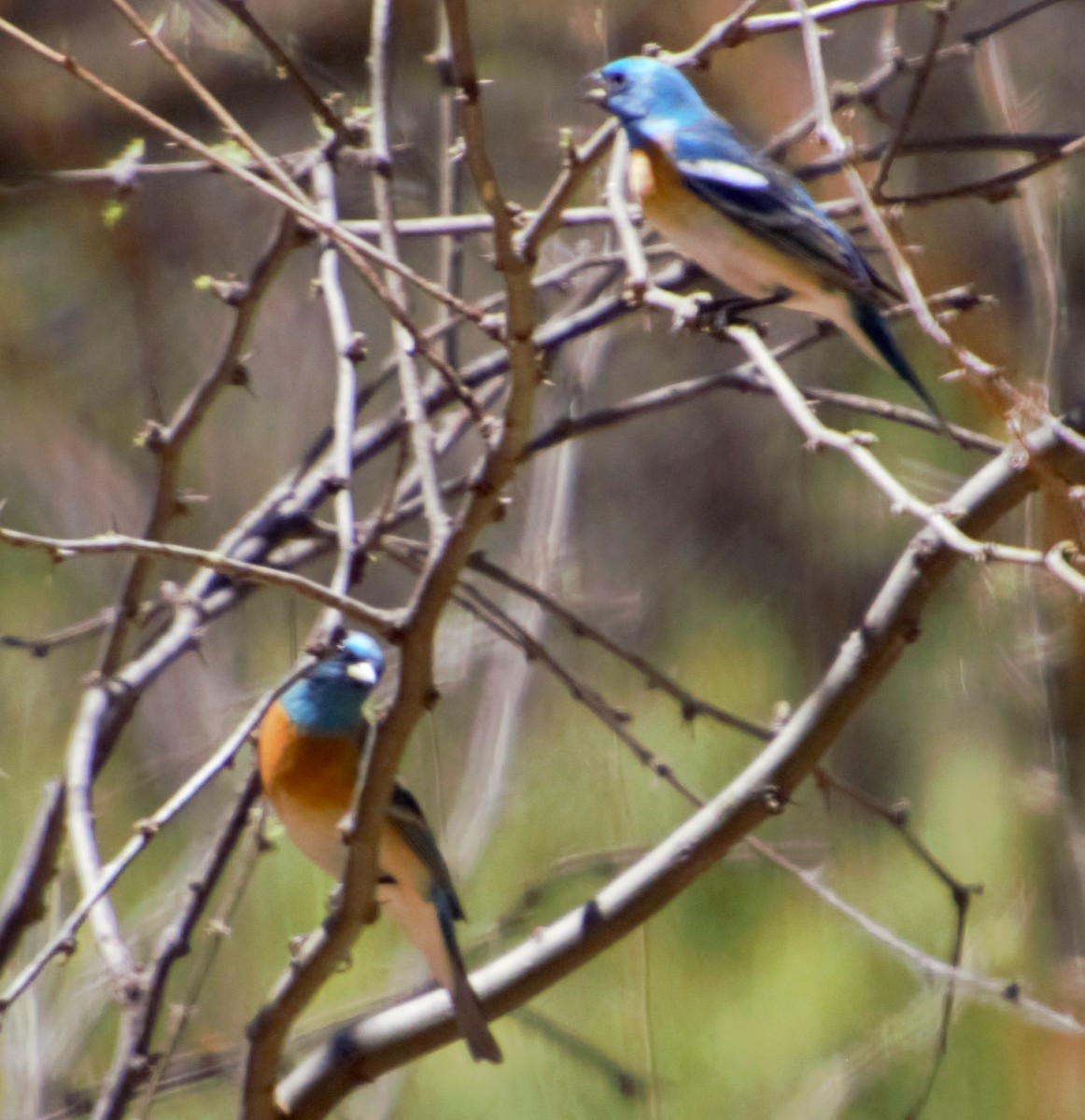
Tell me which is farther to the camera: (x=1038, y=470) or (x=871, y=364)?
(x=871, y=364)

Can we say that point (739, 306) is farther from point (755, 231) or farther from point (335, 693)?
point (335, 693)

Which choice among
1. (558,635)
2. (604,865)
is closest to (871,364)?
(558,635)

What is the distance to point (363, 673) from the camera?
2281 mm

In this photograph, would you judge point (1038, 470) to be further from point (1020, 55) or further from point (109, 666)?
point (1020, 55)

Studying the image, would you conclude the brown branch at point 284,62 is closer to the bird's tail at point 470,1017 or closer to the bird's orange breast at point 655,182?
the bird's orange breast at point 655,182

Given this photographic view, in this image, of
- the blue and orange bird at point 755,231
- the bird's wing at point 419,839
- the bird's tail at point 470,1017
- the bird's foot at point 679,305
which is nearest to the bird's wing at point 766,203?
the blue and orange bird at point 755,231

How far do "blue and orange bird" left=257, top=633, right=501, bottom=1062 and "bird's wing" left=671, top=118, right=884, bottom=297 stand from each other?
89 cm

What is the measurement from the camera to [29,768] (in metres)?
3.31

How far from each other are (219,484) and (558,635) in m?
0.81

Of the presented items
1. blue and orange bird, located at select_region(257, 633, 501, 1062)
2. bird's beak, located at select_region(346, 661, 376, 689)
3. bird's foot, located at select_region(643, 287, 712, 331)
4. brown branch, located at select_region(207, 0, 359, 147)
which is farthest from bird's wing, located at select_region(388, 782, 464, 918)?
brown branch, located at select_region(207, 0, 359, 147)

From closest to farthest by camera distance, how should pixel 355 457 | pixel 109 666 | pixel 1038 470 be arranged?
1. pixel 1038 470
2. pixel 109 666
3. pixel 355 457

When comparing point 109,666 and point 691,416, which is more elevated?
point 691,416

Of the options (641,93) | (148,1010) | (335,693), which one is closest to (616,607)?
(335,693)

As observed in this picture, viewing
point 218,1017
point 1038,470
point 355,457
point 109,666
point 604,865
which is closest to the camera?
point 1038,470
